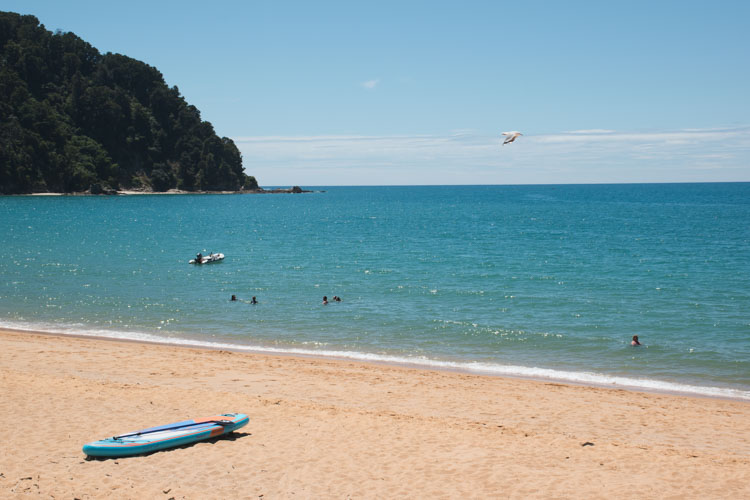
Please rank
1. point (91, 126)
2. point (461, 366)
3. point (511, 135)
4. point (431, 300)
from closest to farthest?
point (511, 135)
point (461, 366)
point (431, 300)
point (91, 126)

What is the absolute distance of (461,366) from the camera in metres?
18.3

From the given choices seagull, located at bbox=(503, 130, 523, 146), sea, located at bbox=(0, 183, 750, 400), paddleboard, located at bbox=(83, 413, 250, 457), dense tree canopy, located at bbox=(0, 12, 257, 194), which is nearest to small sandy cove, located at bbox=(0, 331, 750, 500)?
paddleboard, located at bbox=(83, 413, 250, 457)

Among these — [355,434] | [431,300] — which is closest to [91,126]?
[431,300]

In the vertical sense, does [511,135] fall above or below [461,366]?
above

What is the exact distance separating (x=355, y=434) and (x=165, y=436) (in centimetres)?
357

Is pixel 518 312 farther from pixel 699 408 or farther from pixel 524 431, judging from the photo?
pixel 524 431

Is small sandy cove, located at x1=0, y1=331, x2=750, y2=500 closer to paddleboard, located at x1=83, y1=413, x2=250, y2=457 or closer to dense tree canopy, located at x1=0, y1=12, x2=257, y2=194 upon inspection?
paddleboard, located at x1=83, y1=413, x2=250, y2=457

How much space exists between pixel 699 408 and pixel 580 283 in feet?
62.1

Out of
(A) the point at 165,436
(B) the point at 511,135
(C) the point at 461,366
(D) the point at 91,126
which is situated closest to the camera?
(A) the point at 165,436

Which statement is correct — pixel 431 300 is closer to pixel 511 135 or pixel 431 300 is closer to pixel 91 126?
pixel 511 135

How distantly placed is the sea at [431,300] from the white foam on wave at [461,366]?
8 centimetres

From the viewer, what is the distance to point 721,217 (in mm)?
85375

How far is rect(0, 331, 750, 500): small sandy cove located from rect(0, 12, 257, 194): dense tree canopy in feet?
400

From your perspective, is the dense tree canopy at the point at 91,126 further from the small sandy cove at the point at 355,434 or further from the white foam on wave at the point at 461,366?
the small sandy cove at the point at 355,434
